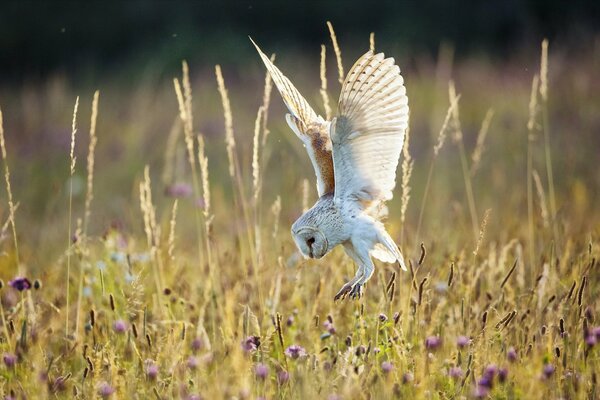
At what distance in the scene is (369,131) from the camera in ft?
8.20

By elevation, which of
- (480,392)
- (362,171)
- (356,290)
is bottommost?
(480,392)

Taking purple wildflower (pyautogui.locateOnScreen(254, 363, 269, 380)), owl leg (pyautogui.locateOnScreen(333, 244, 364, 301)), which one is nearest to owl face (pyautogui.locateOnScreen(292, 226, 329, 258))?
owl leg (pyautogui.locateOnScreen(333, 244, 364, 301))

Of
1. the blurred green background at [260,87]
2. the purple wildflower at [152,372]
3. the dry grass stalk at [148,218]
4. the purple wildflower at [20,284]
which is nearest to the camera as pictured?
the purple wildflower at [152,372]

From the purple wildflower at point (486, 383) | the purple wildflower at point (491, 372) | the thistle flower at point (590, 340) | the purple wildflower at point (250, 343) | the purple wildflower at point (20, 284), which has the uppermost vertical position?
the purple wildflower at point (20, 284)

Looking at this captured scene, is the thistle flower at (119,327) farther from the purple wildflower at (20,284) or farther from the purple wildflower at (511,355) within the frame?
the purple wildflower at (511,355)

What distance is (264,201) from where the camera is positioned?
7.23 m

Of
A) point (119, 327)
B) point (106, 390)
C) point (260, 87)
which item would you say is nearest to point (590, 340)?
point (106, 390)

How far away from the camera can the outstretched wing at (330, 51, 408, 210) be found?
2465mm

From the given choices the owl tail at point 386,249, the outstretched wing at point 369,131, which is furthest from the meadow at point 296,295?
the outstretched wing at point 369,131

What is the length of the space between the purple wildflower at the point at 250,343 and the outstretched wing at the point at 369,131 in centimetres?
54

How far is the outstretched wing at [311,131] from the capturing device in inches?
104

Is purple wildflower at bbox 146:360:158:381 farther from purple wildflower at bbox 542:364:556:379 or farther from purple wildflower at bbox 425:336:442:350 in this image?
purple wildflower at bbox 542:364:556:379

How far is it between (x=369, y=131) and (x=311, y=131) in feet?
0.83

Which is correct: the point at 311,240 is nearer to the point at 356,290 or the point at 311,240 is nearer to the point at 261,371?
the point at 356,290
